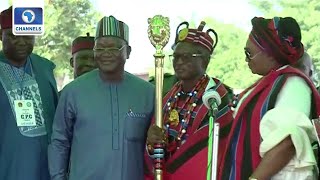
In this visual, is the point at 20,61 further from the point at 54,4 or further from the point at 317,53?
the point at 317,53

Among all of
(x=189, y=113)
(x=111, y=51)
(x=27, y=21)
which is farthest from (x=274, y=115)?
(x=27, y=21)

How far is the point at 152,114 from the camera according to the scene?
9.70 feet

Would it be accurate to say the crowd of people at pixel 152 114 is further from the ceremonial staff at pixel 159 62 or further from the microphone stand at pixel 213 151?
the microphone stand at pixel 213 151

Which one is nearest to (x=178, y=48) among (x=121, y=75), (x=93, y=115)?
(x=121, y=75)

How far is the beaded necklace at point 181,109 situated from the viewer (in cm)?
290

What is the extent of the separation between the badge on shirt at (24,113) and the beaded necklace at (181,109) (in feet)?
2.53

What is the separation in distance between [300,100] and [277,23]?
14.6 inches

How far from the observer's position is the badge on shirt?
3.12 m

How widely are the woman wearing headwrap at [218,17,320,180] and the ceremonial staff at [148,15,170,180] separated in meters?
0.34

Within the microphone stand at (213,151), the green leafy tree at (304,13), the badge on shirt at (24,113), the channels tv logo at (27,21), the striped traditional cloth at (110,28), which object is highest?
the green leafy tree at (304,13)

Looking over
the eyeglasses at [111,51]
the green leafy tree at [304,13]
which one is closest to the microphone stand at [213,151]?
the eyeglasses at [111,51]

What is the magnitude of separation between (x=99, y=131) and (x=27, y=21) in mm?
1095

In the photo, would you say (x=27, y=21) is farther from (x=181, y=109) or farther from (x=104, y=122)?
(x=181, y=109)

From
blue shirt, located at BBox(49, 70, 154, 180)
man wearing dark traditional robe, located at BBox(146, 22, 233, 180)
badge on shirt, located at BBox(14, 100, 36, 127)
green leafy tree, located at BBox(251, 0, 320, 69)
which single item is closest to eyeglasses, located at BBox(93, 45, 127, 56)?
blue shirt, located at BBox(49, 70, 154, 180)
